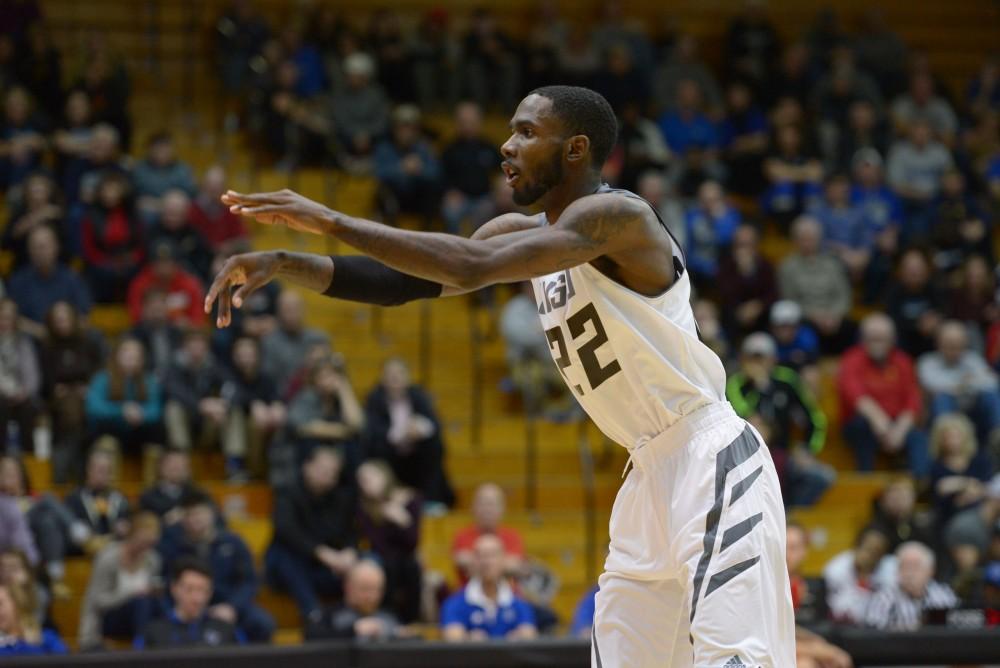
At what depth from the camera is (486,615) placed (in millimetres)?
10578

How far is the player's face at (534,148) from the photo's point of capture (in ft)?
17.7

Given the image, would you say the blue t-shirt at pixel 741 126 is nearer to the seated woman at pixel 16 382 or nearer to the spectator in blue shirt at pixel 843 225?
the spectator in blue shirt at pixel 843 225

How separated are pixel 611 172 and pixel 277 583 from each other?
6507 millimetres

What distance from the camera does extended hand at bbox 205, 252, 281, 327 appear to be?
480 cm

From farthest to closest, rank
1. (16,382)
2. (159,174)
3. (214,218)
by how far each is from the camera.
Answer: (159,174) → (214,218) → (16,382)

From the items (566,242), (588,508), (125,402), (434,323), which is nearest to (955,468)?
(588,508)

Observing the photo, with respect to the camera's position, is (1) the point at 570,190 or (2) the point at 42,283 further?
(2) the point at 42,283

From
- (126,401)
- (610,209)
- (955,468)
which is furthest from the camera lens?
(955,468)

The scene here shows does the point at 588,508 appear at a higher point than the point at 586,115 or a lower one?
lower

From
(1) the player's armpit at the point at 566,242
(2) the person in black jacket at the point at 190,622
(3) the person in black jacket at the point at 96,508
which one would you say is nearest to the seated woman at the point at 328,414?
(3) the person in black jacket at the point at 96,508

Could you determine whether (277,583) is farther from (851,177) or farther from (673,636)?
(851,177)

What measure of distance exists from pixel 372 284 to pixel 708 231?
10629 mm

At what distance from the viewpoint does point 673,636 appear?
550 centimetres

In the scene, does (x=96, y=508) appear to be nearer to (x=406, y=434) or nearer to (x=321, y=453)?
(x=321, y=453)
